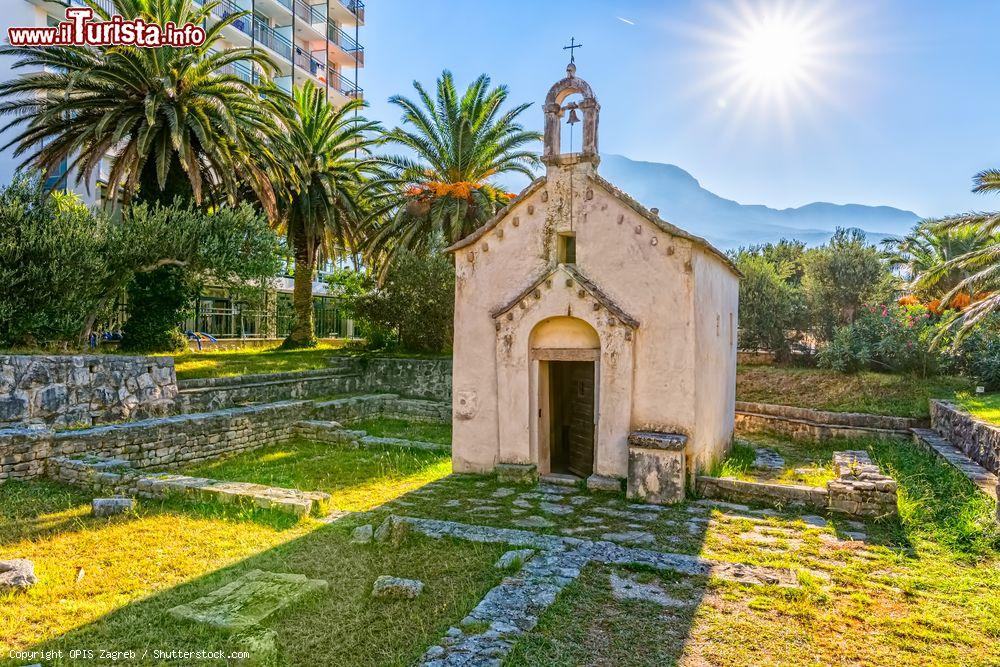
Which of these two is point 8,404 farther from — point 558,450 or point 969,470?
point 969,470

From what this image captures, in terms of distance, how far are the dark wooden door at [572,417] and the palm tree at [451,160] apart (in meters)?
9.55

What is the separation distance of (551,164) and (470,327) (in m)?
3.19

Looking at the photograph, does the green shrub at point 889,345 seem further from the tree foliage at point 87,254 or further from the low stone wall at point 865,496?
the tree foliage at point 87,254

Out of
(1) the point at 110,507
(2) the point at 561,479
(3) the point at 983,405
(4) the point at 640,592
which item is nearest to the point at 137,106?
(1) the point at 110,507

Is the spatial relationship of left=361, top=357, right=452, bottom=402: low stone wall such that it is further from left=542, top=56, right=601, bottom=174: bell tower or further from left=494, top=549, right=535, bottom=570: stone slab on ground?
left=494, top=549, right=535, bottom=570: stone slab on ground

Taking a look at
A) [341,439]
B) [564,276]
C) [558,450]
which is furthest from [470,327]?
[341,439]

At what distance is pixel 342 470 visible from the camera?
36.6ft

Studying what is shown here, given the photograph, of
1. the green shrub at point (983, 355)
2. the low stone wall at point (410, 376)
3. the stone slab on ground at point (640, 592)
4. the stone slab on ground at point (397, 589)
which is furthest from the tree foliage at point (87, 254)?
the green shrub at point (983, 355)

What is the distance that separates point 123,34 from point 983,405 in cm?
2306

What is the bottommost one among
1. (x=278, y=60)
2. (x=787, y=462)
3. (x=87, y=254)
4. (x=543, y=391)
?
(x=787, y=462)

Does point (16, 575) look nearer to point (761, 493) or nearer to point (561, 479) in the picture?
point (561, 479)

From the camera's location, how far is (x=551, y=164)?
10492 mm

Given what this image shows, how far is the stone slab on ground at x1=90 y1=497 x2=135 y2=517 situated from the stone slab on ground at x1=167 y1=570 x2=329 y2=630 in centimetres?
303

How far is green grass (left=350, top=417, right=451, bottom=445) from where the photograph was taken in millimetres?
14758
